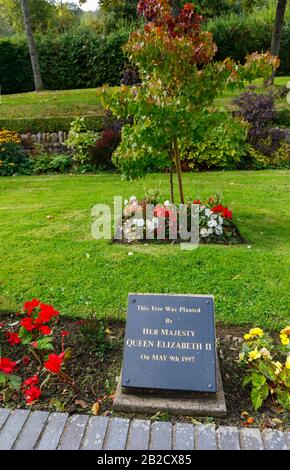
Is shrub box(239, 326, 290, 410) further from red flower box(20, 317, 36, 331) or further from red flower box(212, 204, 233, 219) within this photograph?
red flower box(212, 204, 233, 219)

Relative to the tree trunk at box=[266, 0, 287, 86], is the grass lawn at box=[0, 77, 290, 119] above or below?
below

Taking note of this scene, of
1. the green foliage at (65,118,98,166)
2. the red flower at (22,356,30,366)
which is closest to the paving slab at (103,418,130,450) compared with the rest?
the red flower at (22,356,30,366)

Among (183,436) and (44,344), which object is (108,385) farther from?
(183,436)

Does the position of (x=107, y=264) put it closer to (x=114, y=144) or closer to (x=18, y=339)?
(x=18, y=339)

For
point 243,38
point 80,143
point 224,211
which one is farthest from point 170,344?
point 243,38

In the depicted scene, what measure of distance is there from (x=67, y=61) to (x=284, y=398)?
17578 millimetres

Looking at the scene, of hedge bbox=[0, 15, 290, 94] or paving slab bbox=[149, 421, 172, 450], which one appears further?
hedge bbox=[0, 15, 290, 94]

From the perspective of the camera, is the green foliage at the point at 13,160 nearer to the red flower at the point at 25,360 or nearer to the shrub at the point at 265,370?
the red flower at the point at 25,360

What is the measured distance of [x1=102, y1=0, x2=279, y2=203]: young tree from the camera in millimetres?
5043

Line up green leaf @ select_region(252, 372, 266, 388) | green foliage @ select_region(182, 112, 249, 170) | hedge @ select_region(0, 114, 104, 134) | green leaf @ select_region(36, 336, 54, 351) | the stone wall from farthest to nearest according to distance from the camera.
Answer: hedge @ select_region(0, 114, 104, 134)
the stone wall
green foliage @ select_region(182, 112, 249, 170)
green leaf @ select_region(36, 336, 54, 351)
green leaf @ select_region(252, 372, 266, 388)

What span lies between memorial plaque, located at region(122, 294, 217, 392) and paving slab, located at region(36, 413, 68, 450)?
1.52 ft

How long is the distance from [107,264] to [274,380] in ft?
7.97

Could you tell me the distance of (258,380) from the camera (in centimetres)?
309

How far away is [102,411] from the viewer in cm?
300
